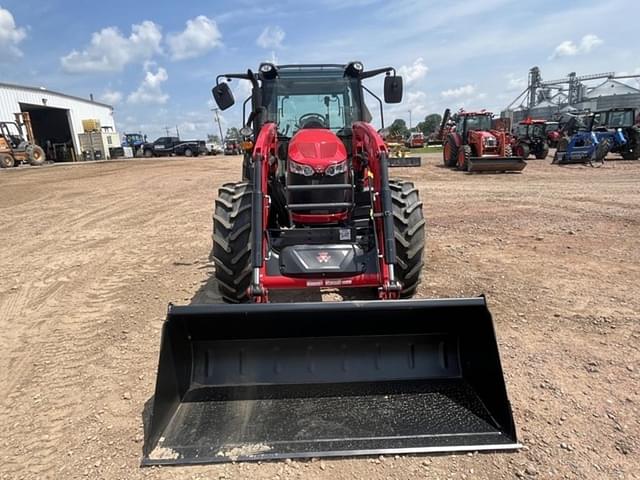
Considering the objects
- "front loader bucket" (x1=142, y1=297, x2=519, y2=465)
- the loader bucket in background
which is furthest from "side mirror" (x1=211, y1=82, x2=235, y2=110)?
the loader bucket in background

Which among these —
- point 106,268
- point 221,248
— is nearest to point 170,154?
point 106,268

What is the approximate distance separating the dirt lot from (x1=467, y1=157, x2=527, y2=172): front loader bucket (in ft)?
18.0

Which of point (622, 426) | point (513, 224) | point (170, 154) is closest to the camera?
point (622, 426)

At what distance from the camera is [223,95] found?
458 cm

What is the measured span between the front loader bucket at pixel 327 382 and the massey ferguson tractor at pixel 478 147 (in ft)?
44.6

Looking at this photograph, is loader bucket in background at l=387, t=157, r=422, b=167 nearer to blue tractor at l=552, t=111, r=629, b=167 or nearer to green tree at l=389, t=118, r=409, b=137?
green tree at l=389, t=118, r=409, b=137

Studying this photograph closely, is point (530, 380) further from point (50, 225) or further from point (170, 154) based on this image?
point (170, 154)

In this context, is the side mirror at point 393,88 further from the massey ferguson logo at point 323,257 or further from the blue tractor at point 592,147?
the blue tractor at point 592,147

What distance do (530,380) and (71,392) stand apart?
320cm

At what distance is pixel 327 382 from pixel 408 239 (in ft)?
4.71

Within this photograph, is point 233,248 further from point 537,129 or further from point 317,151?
point 537,129

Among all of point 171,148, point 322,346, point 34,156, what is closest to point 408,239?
point 322,346

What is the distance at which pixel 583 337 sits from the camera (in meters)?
3.47

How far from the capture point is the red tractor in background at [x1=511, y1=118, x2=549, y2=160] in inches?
728
